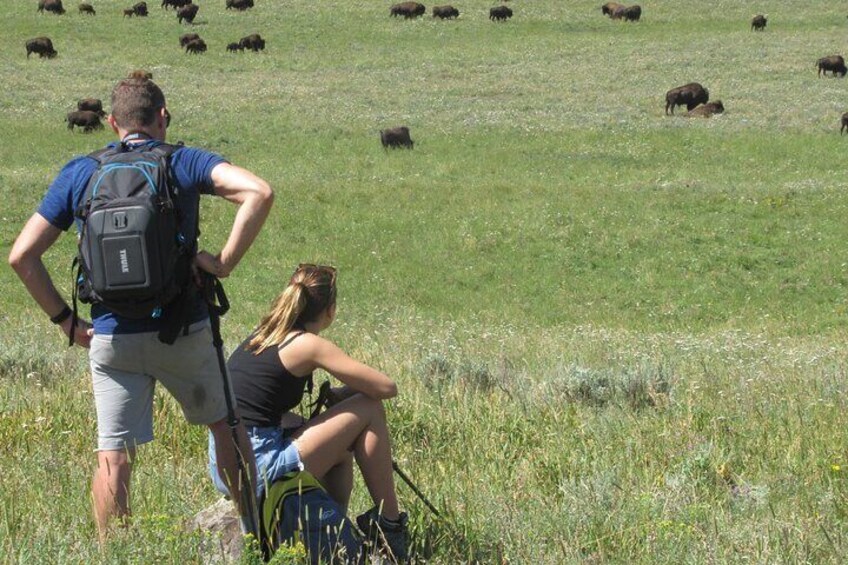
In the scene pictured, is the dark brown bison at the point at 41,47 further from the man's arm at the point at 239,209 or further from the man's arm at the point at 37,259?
the man's arm at the point at 239,209

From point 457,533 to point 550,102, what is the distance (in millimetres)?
36318

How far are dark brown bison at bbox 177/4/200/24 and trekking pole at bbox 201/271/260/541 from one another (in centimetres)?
5300

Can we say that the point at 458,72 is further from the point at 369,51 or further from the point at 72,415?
the point at 72,415

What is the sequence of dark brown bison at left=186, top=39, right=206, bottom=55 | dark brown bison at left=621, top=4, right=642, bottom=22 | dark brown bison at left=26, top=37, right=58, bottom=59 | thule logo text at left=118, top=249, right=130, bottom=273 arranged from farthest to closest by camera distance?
dark brown bison at left=621, top=4, right=642, bottom=22, dark brown bison at left=186, top=39, right=206, bottom=55, dark brown bison at left=26, top=37, right=58, bottom=59, thule logo text at left=118, top=249, right=130, bottom=273

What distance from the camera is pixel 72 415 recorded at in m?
6.32

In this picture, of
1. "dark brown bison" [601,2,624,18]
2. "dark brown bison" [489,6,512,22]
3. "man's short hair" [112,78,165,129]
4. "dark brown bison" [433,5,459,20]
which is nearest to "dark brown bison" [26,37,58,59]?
"dark brown bison" [433,5,459,20]

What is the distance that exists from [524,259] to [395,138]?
10.0 metres

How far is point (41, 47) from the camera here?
47.9 m

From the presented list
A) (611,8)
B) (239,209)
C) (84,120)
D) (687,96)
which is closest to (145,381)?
(239,209)

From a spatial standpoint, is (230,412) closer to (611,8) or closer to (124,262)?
(124,262)

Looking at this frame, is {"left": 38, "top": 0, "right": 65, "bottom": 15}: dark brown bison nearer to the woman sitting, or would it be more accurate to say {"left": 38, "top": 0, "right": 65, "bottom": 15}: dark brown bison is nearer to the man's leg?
the woman sitting

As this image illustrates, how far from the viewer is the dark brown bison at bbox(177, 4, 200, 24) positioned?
55094 millimetres

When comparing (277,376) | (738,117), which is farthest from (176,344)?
(738,117)

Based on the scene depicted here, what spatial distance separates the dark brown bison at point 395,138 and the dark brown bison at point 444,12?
87.9 feet
